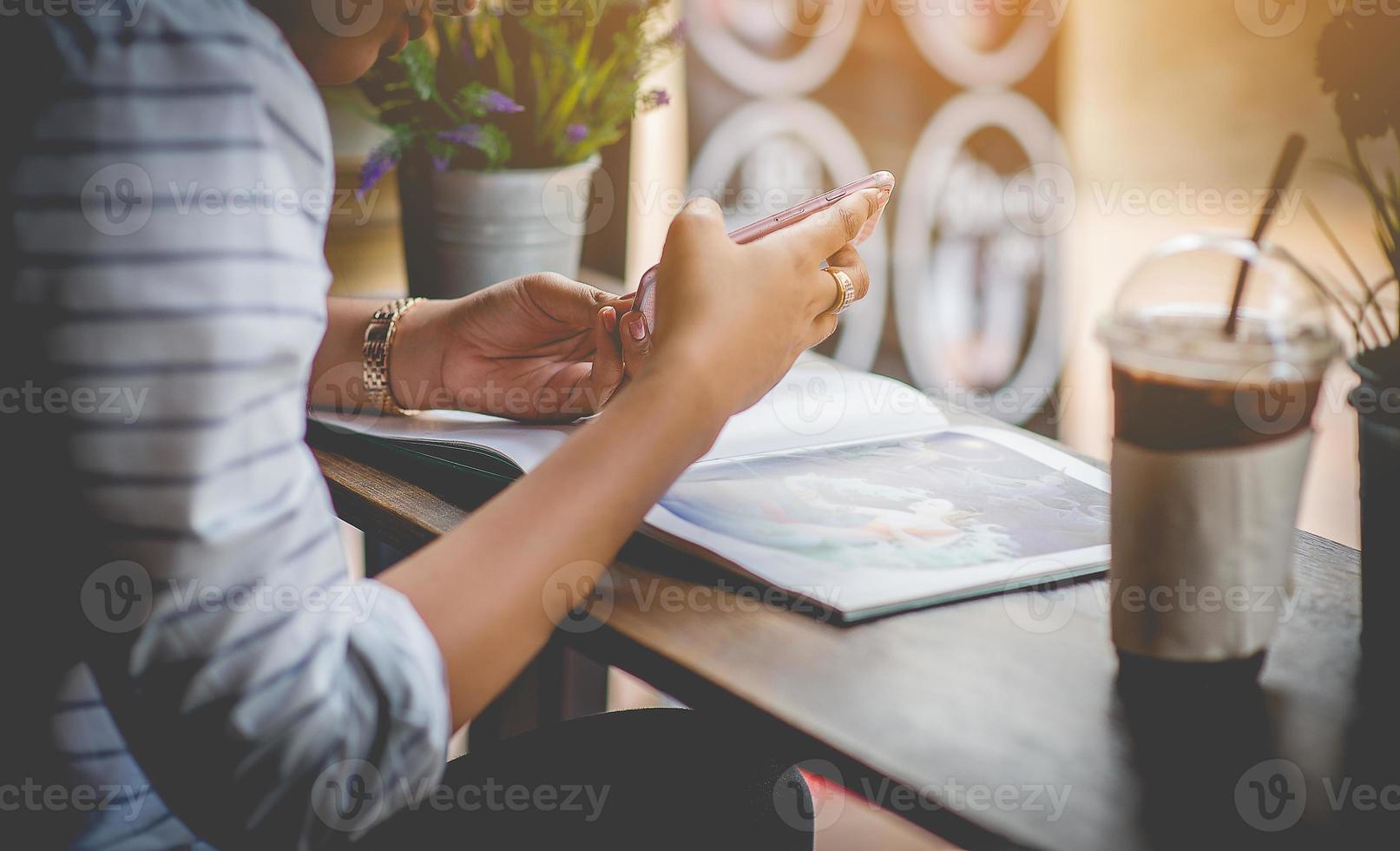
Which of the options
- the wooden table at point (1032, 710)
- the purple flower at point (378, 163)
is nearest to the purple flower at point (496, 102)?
the purple flower at point (378, 163)

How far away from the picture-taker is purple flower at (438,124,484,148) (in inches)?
46.1

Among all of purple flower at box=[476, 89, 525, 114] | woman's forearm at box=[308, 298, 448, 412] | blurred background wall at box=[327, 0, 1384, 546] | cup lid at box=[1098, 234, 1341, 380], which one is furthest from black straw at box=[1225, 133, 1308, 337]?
blurred background wall at box=[327, 0, 1384, 546]

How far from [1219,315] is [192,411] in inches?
18.0

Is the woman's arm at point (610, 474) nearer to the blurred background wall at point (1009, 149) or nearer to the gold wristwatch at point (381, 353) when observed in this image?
the gold wristwatch at point (381, 353)

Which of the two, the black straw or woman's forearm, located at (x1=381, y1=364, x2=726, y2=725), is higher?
the black straw

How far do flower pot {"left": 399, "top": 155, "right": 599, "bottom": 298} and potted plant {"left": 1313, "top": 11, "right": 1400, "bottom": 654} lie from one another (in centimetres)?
84

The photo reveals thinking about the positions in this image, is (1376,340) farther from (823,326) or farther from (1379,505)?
(823,326)

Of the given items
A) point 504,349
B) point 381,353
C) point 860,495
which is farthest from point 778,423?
point 381,353

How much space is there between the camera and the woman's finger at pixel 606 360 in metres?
0.85

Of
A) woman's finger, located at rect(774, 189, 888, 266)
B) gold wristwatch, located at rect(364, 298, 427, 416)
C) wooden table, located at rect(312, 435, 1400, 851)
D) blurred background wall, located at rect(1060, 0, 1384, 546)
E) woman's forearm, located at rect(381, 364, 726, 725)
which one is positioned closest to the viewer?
wooden table, located at rect(312, 435, 1400, 851)

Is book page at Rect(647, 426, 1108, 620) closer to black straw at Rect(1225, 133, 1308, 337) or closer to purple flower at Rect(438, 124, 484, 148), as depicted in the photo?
black straw at Rect(1225, 133, 1308, 337)

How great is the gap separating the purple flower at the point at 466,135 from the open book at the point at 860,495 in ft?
1.27

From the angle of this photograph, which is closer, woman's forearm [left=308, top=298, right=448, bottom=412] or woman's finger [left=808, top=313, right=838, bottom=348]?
woman's finger [left=808, top=313, right=838, bottom=348]

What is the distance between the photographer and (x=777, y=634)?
0.58 meters
